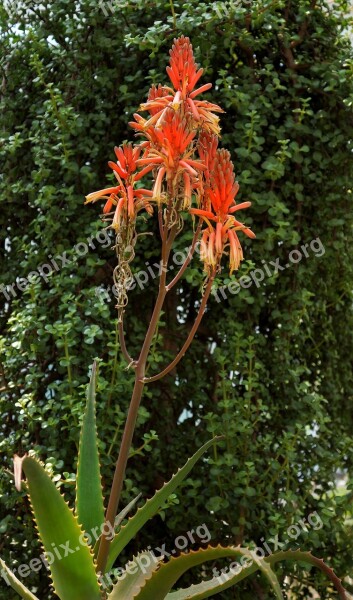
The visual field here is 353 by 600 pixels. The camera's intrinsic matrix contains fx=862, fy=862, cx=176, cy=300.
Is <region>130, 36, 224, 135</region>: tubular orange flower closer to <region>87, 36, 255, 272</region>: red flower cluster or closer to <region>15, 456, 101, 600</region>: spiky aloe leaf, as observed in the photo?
<region>87, 36, 255, 272</region>: red flower cluster

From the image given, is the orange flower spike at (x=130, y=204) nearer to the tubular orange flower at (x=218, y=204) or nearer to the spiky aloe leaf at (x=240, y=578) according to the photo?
the tubular orange flower at (x=218, y=204)

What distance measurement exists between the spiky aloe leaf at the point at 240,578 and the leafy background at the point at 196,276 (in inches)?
29.1

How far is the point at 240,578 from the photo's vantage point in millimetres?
1708

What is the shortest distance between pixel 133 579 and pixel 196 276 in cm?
108

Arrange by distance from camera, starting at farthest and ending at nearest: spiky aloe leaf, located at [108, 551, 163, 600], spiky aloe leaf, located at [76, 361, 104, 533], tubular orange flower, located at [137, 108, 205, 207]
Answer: spiky aloe leaf, located at [76, 361, 104, 533] < spiky aloe leaf, located at [108, 551, 163, 600] < tubular orange flower, located at [137, 108, 205, 207]

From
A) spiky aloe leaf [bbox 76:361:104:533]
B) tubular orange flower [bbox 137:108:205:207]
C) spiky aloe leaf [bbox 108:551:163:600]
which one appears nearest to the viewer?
tubular orange flower [bbox 137:108:205:207]

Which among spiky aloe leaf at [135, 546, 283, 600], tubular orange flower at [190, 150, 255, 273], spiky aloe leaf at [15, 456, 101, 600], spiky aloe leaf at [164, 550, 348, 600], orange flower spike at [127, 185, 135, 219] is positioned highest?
orange flower spike at [127, 185, 135, 219]

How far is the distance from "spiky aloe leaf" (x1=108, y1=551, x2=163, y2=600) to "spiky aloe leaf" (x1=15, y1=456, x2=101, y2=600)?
0.05 meters

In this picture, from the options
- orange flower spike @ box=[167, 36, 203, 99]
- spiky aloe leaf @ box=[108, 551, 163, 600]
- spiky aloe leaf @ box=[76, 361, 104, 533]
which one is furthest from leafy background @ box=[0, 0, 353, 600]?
orange flower spike @ box=[167, 36, 203, 99]

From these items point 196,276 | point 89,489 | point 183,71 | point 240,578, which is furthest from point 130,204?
point 196,276

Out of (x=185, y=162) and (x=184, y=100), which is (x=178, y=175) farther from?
(x=184, y=100)

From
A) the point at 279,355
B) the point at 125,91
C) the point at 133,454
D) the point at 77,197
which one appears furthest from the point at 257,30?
the point at 133,454

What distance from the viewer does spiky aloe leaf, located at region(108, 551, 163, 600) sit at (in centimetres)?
177

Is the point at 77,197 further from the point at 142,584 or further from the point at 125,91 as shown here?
the point at 142,584
